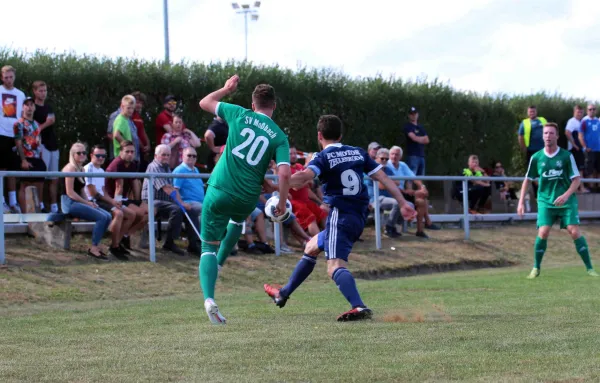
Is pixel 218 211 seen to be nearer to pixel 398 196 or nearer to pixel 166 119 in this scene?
pixel 398 196

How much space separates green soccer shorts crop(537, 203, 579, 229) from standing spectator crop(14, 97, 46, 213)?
24.4 feet

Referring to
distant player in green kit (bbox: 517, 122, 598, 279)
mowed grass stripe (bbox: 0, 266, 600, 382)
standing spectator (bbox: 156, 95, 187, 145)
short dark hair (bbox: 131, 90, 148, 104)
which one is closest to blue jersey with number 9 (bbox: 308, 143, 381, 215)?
mowed grass stripe (bbox: 0, 266, 600, 382)

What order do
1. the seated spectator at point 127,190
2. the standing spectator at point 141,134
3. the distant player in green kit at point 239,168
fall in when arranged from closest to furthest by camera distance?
the distant player in green kit at point 239,168
the seated spectator at point 127,190
the standing spectator at point 141,134

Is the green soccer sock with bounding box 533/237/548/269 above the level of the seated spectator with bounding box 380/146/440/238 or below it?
below

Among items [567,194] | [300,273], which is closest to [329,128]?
[300,273]

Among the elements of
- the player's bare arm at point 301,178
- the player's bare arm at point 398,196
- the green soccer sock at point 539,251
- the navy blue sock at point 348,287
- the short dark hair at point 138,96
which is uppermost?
the short dark hair at point 138,96

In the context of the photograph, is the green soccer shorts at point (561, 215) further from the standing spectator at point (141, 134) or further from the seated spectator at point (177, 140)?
the standing spectator at point (141, 134)

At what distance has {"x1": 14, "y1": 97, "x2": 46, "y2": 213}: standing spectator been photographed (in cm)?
1437

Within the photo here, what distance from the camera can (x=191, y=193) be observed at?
48.2ft

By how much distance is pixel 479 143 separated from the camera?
967 inches

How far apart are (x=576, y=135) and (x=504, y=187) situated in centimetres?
399

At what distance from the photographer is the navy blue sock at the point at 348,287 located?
8.74 metres

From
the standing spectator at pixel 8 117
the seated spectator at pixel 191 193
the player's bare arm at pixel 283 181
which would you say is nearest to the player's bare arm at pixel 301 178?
the player's bare arm at pixel 283 181

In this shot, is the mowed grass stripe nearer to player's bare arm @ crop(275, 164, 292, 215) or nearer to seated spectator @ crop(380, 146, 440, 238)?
player's bare arm @ crop(275, 164, 292, 215)
